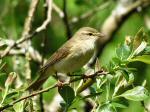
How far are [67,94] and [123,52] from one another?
0.41m

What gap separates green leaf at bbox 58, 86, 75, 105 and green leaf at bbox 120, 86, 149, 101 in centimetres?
29

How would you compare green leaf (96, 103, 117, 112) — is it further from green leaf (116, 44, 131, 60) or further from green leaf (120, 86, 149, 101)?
green leaf (116, 44, 131, 60)

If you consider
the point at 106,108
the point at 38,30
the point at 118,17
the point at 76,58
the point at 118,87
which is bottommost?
the point at 106,108

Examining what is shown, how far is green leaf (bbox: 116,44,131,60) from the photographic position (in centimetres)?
262

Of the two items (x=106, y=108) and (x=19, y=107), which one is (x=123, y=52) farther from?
(x=19, y=107)

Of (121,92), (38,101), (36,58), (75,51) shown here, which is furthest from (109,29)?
(121,92)

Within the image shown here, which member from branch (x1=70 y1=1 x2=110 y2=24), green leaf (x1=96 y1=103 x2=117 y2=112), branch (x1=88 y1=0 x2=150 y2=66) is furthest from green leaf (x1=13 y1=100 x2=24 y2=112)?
branch (x1=88 y1=0 x2=150 y2=66)

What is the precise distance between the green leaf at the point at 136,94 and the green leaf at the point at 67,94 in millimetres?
288

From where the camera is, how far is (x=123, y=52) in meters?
2.64

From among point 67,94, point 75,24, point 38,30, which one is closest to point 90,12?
point 75,24

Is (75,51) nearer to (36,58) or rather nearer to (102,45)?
(36,58)

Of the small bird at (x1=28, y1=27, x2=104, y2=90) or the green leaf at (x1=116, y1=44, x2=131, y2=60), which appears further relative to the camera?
the small bird at (x1=28, y1=27, x2=104, y2=90)

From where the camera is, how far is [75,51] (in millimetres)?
4582

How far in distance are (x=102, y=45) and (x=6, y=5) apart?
4.24 feet
